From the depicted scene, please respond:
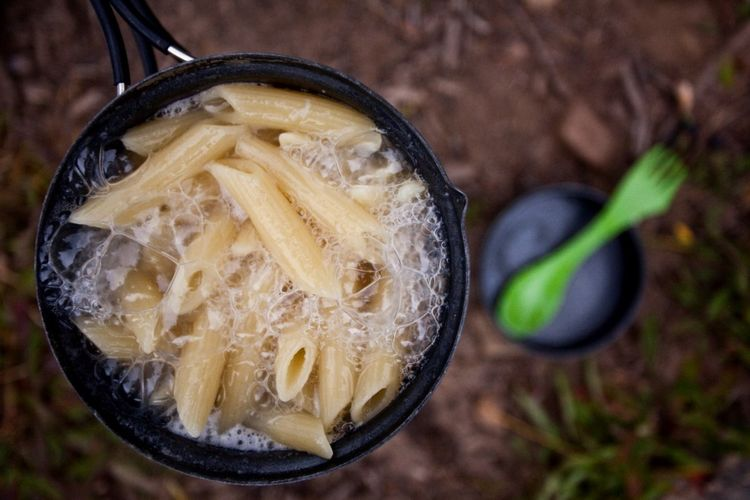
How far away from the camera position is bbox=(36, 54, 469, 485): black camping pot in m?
0.96

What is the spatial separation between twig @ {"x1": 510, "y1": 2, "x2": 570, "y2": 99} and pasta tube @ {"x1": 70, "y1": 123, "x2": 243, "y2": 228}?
3.81ft

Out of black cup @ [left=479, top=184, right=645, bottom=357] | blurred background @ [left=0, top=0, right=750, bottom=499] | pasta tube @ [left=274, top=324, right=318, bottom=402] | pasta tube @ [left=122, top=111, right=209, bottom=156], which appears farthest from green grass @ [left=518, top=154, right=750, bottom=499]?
pasta tube @ [left=122, top=111, right=209, bottom=156]

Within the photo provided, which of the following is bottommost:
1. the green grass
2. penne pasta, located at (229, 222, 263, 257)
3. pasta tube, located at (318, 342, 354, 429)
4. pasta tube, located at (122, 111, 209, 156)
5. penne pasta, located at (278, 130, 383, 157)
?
the green grass

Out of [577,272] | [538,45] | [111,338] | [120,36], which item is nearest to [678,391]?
[577,272]

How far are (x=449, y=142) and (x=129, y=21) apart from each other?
1.04m

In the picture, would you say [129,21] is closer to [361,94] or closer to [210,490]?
[361,94]

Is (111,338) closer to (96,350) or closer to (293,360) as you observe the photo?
(96,350)

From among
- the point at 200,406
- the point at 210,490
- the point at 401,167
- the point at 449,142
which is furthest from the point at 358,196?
the point at 210,490

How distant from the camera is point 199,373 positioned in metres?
1.00

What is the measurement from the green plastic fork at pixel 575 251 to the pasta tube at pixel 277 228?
0.88 metres

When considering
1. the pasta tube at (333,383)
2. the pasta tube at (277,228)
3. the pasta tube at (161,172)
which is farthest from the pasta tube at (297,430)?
the pasta tube at (161,172)

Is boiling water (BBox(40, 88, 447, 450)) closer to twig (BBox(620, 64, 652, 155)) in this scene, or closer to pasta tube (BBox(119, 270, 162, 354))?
pasta tube (BBox(119, 270, 162, 354))

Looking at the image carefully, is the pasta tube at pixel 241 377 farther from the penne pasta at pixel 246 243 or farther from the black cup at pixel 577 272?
the black cup at pixel 577 272

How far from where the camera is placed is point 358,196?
3.31ft
